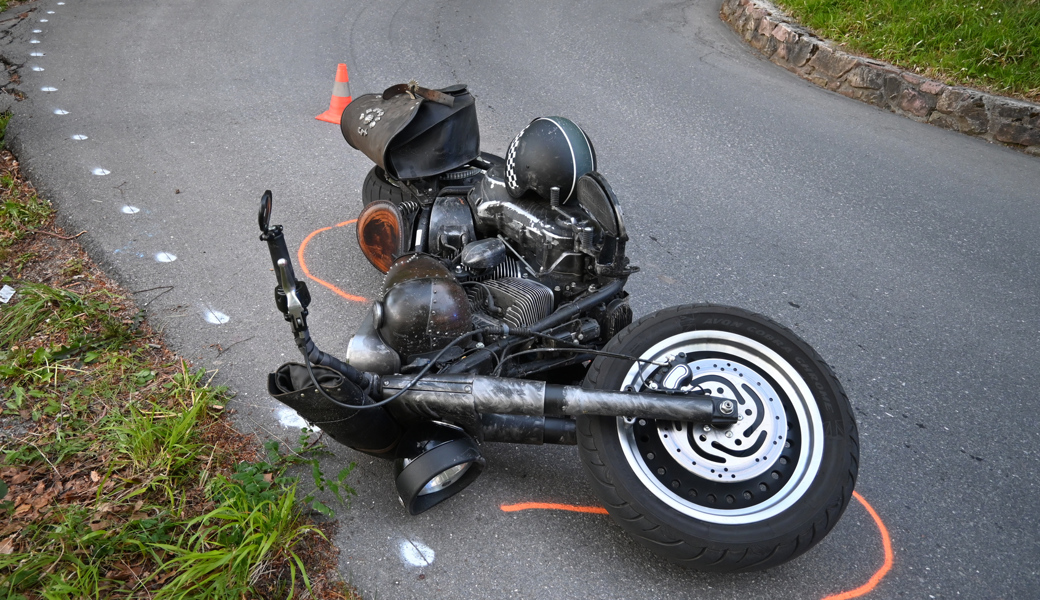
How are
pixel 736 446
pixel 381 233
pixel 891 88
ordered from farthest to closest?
pixel 891 88 → pixel 381 233 → pixel 736 446

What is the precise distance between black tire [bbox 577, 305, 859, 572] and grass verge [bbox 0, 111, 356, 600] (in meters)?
1.16

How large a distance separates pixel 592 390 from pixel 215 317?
247 centimetres

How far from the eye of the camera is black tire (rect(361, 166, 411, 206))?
440 cm

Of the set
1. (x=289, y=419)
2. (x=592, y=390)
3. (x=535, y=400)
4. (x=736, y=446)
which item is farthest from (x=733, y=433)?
(x=289, y=419)

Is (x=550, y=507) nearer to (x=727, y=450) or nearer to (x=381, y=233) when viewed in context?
(x=727, y=450)

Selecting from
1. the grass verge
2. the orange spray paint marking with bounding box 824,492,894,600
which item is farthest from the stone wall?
the grass verge

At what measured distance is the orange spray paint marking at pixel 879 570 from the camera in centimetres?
263

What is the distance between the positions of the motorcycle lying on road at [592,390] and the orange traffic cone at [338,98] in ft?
10.6

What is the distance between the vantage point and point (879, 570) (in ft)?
8.95

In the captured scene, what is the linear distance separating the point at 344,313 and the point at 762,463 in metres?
2.55

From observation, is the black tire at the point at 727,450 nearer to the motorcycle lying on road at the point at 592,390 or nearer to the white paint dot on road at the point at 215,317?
the motorcycle lying on road at the point at 592,390

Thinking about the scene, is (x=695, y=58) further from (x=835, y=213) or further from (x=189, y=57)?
(x=189, y=57)

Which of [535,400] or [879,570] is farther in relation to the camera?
[879,570]

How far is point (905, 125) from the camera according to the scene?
6.92 m
